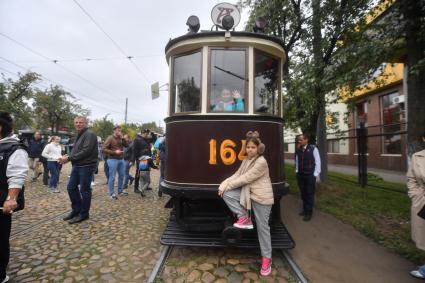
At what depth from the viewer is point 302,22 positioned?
8367mm

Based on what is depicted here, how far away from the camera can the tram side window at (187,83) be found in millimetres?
3969

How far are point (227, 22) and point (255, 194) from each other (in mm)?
2407

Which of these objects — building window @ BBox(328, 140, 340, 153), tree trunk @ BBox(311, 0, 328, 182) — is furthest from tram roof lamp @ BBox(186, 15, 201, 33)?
building window @ BBox(328, 140, 340, 153)

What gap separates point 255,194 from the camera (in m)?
3.24

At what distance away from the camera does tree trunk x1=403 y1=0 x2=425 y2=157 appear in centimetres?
487

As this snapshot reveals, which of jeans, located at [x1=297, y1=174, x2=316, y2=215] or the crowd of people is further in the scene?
jeans, located at [x1=297, y1=174, x2=316, y2=215]

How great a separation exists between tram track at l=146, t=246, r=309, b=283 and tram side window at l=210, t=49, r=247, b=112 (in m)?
2.04

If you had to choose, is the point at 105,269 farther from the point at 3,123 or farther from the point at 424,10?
the point at 424,10

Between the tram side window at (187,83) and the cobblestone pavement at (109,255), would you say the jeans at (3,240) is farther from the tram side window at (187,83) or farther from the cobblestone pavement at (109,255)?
the tram side window at (187,83)

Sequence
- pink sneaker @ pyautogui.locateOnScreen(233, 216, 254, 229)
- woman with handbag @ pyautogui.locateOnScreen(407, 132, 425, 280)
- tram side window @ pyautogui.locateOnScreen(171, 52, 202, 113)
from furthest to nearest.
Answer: tram side window @ pyautogui.locateOnScreen(171, 52, 202, 113), pink sneaker @ pyautogui.locateOnScreen(233, 216, 254, 229), woman with handbag @ pyautogui.locateOnScreen(407, 132, 425, 280)

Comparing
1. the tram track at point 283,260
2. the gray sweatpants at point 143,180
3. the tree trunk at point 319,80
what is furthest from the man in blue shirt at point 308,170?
the gray sweatpants at point 143,180

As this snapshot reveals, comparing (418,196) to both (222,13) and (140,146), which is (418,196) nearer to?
(222,13)

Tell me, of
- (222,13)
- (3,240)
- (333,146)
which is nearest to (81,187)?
(3,240)

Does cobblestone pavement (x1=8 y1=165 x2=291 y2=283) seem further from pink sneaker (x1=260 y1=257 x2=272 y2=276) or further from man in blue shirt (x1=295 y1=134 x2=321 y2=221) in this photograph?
man in blue shirt (x1=295 y1=134 x2=321 y2=221)
